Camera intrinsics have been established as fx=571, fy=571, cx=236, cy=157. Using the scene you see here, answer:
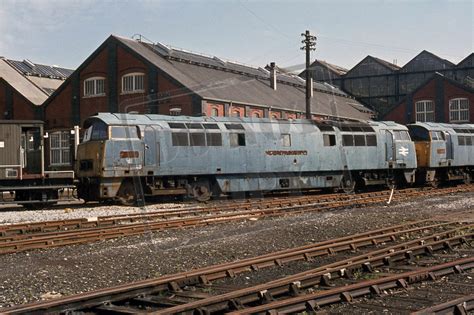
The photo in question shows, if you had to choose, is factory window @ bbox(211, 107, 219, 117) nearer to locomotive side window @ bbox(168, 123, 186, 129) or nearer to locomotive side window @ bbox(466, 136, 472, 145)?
locomotive side window @ bbox(466, 136, 472, 145)

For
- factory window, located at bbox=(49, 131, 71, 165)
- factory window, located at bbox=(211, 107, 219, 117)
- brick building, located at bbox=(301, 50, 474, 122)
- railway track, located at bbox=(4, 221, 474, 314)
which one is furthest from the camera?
brick building, located at bbox=(301, 50, 474, 122)

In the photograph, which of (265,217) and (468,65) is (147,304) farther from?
(468,65)

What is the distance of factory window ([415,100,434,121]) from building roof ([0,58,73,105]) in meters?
38.8

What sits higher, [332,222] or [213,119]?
A: [213,119]

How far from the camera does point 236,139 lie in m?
24.6

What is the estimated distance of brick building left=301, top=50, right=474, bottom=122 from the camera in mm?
75438

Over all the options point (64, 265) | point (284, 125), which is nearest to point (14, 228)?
point (64, 265)

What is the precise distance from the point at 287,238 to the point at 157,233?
136 inches

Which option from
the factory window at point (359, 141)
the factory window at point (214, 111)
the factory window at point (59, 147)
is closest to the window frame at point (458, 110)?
the factory window at point (214, 111)

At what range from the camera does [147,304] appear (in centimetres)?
768

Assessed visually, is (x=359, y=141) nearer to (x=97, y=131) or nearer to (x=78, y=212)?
(x=97, y=131)

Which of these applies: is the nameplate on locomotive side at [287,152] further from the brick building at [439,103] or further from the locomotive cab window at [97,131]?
the brick building at [439,103]

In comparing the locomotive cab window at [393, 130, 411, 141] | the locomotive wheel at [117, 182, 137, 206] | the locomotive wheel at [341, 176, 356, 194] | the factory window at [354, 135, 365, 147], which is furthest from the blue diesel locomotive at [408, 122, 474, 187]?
the locomotive wheel at [117, 182, 137, 206]

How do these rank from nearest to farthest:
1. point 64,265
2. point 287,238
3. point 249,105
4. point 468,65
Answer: point 64,265
point 287,238
point 249,105
point 468,65
